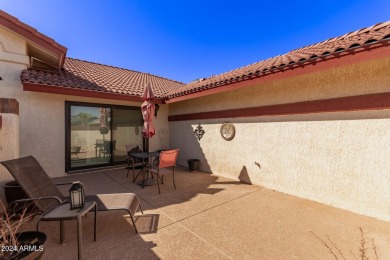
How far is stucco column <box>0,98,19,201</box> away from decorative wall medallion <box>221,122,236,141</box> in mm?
5824

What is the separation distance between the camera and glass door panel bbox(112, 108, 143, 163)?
7.96 m

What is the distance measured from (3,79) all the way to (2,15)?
178cm

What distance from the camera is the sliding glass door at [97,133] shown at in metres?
7.01

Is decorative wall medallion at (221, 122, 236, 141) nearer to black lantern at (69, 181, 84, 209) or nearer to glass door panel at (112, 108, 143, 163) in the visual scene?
glass door panel at (112, 108, 143, 163)

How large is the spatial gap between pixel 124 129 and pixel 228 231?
6460mm

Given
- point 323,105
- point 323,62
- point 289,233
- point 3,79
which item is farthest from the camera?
point 3,79

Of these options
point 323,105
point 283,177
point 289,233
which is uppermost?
point 323,105

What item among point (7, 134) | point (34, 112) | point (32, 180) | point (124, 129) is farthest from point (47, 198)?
point (124, 129)

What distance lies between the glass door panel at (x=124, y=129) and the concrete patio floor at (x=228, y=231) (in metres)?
3.79

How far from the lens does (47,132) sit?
6430mm

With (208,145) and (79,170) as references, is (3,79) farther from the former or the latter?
(208,145)

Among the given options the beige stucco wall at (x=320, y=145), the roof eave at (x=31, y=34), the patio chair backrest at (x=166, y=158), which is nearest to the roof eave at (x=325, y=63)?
the beige stucco wall at (x=320, y=145)

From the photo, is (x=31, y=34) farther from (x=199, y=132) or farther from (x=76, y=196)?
(x=199, y=132)

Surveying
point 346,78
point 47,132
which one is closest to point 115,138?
point 47,132
